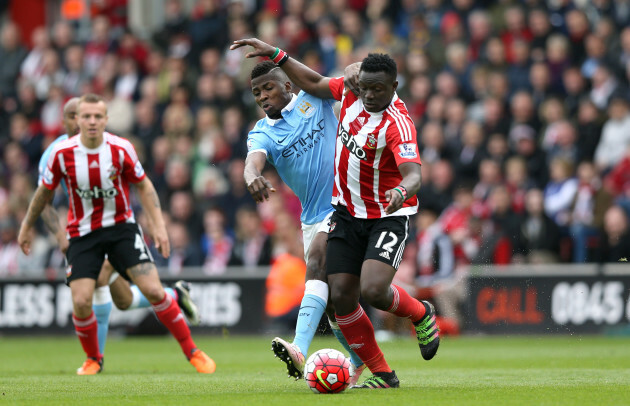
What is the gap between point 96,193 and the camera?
381 inches

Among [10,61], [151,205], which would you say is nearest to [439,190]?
[151,205]

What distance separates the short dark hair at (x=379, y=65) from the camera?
7.32 m

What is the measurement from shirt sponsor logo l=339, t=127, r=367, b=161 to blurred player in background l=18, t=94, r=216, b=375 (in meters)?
2.49

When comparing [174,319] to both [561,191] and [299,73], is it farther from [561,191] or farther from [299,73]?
[561,191]

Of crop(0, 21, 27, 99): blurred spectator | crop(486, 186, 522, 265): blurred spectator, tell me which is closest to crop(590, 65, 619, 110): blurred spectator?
crop(486, 186, 522, 265): blurred spectator

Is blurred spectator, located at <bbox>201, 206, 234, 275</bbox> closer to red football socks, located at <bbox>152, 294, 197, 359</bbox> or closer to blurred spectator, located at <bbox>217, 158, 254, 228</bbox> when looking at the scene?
blurred spectator, located at <bbox>217, 158, 254, 228</bbox>

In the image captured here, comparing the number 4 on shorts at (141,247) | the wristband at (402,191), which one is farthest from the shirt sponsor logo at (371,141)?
the number 4 on shorts at (141,247)

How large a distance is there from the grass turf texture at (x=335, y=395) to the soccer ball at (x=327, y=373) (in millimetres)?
142

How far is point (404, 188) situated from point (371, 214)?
657mm

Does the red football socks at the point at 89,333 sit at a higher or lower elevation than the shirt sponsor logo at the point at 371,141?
lower

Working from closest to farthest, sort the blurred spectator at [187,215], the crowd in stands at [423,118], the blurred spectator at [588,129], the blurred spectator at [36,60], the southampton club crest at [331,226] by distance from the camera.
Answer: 1. the southampton club crest at [331,226]
2. the crowd in stands at [423,118]
3. the blurred spectator at [588,129]
4. the blurred spectator at [187,215]
5. the blurred spectator at [36,60]

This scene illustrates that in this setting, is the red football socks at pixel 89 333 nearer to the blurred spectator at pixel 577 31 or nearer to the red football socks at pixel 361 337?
the red football socks at pixel 361 337

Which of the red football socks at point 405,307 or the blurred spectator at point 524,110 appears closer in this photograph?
the red football socks at point 405,307

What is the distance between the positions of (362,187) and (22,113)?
50.7 ft
